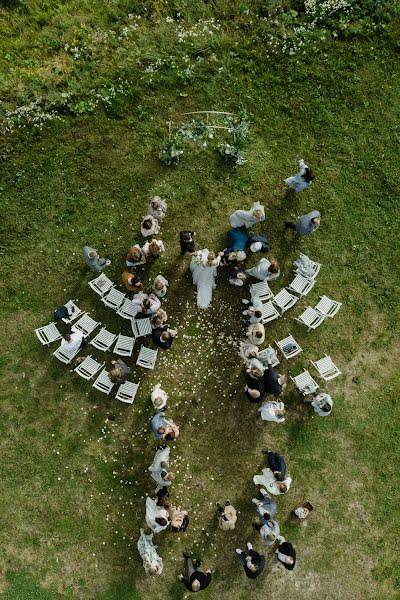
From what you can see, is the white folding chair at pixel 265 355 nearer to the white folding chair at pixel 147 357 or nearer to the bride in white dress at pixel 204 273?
the bride in white dress at pixel 204 273

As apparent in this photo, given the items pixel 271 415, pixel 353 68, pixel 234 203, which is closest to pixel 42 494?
pixel 271 415

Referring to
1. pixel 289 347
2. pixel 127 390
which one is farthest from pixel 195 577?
pixel 289 347

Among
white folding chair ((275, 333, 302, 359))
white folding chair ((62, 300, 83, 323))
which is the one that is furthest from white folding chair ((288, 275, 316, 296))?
white folding chair ((62, 300, 83, 323))

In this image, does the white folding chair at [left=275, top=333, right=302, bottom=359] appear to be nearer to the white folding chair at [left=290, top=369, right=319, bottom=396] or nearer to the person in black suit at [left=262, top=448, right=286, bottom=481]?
the white folding chair at [left=290, top=369, right=319, bottom=396]

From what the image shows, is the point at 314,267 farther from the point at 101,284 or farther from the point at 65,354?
the point at 65,354

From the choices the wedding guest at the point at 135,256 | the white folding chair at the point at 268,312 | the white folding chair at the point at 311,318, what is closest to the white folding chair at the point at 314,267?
the white folding chair at the point at 311,318

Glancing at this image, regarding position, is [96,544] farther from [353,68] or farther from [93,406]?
[353,68]
